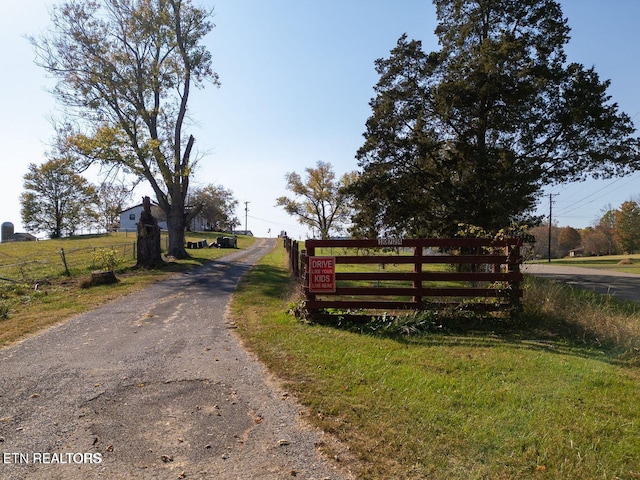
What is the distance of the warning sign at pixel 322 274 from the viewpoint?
8.27 metres

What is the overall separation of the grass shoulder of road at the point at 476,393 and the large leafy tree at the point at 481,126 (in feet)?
43.5

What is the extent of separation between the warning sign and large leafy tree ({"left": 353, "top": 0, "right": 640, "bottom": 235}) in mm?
13055

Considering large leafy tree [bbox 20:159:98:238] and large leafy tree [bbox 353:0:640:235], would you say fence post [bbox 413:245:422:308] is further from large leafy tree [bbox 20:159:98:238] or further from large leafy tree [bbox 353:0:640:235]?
large leafy tree [bbox 20:159:98:238]

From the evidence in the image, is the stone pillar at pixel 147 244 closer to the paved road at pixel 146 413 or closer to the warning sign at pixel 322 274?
the paved road at pixel 146 413

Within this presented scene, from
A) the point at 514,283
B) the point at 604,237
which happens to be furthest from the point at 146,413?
the point at 604,237

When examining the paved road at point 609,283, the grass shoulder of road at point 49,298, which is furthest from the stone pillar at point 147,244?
the paved road at point 609,283

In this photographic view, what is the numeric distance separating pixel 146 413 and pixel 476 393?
11.1 ft

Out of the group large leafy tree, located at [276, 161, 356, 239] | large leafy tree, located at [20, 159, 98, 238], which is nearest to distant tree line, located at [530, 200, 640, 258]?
large leafy tree, located at [276, 161, 356, 239]

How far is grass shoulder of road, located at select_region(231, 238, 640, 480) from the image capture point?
3.38m

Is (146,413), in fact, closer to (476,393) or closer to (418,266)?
(476,393)

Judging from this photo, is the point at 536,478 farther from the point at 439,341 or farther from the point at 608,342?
the point at 608,342

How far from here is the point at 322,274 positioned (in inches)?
327

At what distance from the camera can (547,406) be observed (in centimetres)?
429

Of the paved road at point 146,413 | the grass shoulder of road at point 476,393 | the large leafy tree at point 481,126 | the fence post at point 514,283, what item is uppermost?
the large leafy tree at point 481,126
